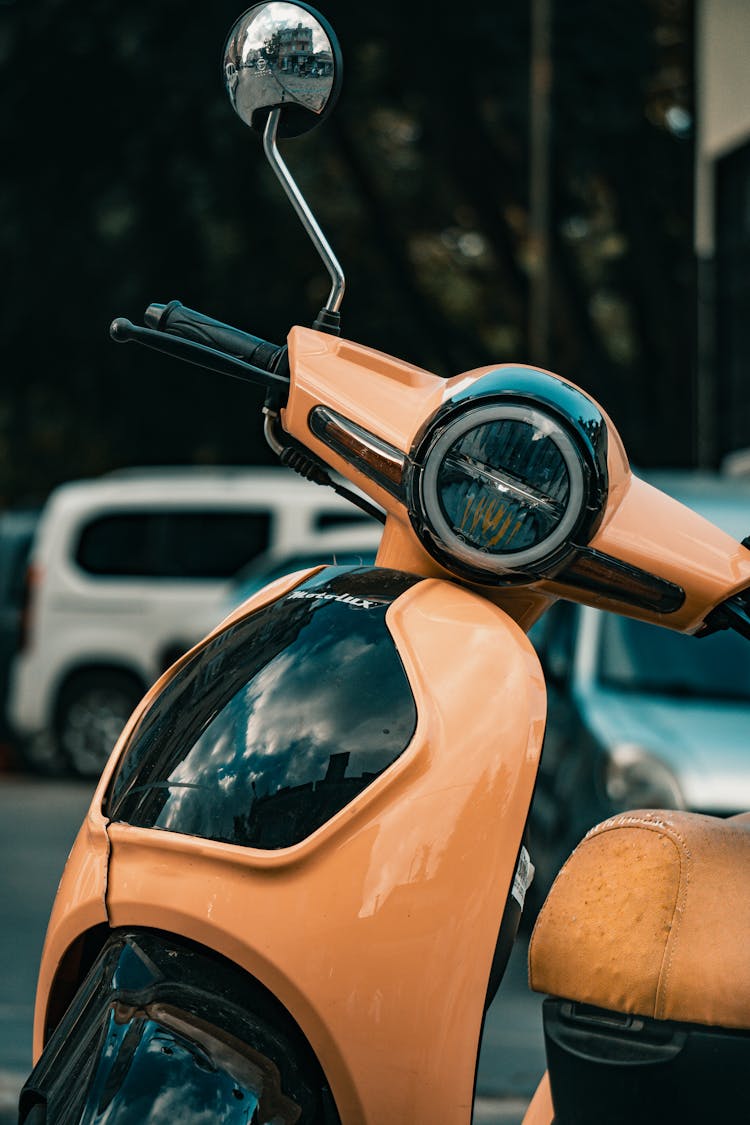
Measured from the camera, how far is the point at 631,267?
16.0 meters

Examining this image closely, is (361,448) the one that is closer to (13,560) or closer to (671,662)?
(671,662)

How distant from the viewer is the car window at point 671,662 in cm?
611

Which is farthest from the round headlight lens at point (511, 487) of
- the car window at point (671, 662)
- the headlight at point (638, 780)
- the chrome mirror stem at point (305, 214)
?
the car window at point (671, 662)

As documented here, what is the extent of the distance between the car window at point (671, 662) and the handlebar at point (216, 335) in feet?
14.1

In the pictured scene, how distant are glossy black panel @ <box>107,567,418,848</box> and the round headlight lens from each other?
0.10 metres

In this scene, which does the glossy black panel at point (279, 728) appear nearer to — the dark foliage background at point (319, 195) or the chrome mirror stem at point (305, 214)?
the chrome mirror stem at point (305, 214)

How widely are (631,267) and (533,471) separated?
1464 centimetres

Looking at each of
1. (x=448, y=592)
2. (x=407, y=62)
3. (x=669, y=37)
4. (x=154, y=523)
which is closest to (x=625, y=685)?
(x=448, y=592)

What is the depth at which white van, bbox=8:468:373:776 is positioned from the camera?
42.6 ft

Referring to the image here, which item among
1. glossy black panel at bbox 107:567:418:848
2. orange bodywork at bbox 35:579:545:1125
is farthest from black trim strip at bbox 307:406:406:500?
orange bodywork at bbox 35:579:545:1125

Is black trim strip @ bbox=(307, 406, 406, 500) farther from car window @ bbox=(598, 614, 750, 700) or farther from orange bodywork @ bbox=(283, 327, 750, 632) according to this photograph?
car window @ bbox=(598, 614, 750, 700)

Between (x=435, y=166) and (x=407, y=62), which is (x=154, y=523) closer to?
(x=407, y=62)

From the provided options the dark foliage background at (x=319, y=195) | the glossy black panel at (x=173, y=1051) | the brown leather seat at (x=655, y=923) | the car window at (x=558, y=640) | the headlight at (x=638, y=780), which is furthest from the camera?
the dark foliage background at (x=319, y=195)

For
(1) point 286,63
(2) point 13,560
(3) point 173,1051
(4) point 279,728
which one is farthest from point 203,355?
(2) point 13,560
